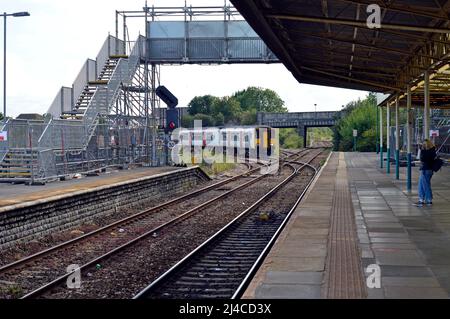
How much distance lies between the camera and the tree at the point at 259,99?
455 ft

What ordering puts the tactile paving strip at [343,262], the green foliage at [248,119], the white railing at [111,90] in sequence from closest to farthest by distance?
the tactile paving strip at [343,262]
the white railing at [111,90]
the green foliage at [248,119]

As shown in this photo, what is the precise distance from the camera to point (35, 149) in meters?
19.8

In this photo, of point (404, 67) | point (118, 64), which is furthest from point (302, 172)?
point (404, 67)

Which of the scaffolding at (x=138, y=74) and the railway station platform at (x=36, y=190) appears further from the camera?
the scaffolding at (x=138, y=74)

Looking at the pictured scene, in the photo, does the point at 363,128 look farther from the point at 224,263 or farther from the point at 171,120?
the point at 224,263

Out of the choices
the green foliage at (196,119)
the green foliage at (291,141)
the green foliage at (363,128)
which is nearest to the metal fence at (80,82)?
the green foliage at (363,128)

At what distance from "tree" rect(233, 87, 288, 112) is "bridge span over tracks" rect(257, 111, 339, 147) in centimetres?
4917

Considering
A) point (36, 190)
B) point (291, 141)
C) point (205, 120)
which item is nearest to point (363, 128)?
point (205, 120)

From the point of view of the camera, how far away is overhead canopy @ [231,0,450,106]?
1208cm

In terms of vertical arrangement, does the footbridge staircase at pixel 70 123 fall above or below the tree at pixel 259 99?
below

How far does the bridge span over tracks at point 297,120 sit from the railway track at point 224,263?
2724 inches

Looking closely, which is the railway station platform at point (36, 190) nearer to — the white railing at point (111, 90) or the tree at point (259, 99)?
the white railing at point (111, 90)
